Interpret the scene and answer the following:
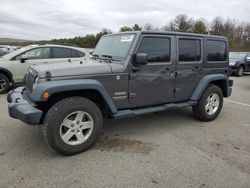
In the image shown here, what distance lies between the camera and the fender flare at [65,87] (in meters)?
3.38

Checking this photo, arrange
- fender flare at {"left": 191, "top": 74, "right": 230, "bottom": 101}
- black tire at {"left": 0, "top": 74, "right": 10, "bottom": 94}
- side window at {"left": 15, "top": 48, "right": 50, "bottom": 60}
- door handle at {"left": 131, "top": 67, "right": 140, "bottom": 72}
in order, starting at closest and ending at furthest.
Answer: door handle at {"left": 131, "top": 67, "right": 140, "bottom": 72} < fender flare at {"left": 191, "top": 74, "right": 230, "bottom": 101} < black tire at {"left": 0, "top": 74, "right": 10, "bottom": 94} < side window at {"left": 15, "top": 48, "right": 50, "bottom": 60}

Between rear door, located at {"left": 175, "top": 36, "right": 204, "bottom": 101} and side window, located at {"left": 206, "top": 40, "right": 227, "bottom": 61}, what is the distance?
0.94 feet

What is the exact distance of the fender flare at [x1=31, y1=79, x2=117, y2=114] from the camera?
338 centimetres

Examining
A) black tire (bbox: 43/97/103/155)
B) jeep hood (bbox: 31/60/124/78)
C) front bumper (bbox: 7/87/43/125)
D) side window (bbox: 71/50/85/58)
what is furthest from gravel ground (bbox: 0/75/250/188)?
side window (bbox: 71/50/85/58)

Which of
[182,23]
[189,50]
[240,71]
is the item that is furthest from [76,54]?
[182,23]

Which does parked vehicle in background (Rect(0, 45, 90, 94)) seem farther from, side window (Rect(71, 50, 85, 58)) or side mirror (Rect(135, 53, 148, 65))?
side mirror (Rect(135, 53, 148, 65))

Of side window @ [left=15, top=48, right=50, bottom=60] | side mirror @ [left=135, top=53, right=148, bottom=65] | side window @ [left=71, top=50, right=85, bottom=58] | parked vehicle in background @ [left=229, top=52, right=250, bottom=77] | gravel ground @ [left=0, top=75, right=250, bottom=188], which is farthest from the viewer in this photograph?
parked vehicle in background @ [left=229, top=52, right=250, bottom=77]

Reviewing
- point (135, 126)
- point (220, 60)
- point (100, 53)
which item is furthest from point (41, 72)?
point (220, 60)

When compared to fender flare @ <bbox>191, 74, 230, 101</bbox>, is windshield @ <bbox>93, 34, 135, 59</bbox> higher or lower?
higher

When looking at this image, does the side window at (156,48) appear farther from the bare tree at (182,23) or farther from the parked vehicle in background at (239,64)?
the bare tree at (182,23)

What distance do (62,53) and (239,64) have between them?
11.1 meters

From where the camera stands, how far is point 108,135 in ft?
14.9

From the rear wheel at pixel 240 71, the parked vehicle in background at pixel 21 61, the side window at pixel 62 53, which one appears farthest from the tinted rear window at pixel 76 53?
the rear wheel at pixel 240 71

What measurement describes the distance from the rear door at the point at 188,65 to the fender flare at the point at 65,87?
1.79m
